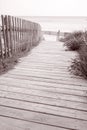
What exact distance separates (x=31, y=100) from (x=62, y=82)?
94 cm

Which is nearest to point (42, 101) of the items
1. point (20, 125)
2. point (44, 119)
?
point (44, 119)

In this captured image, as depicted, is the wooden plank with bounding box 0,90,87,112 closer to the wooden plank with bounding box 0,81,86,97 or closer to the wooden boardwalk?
the wooden boardwalk

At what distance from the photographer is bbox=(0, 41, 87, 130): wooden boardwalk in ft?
5.89

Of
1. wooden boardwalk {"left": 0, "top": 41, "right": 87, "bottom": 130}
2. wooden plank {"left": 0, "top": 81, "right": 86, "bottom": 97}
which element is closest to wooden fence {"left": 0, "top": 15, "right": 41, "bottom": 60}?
wooden boardwalk {"left": 0, "top": 41, "right": 87, "bottom": 130}

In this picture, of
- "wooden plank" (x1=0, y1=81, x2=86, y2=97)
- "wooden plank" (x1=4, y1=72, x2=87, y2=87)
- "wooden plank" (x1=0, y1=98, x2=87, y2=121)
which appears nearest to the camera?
"wooden plank" (x1=0, y1=98, x2=87, y2=121)

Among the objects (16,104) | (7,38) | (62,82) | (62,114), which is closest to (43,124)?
(62,114)

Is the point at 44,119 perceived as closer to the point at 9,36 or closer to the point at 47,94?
the point at 47,94

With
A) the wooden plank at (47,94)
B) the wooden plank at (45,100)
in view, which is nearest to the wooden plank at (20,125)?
the wooden plank at (45,100)

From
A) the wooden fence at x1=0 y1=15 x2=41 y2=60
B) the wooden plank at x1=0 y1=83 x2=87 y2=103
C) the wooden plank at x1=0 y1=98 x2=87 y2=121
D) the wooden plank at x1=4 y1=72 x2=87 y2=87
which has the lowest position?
the wooden plank at x1=0 y1=98 x2=87 y2=121

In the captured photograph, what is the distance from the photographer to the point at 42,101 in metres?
2.27

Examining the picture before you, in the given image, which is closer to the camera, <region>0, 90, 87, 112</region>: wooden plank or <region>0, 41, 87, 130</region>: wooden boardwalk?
<region>0, 41, 87, 130</region>: wooden boardwalk

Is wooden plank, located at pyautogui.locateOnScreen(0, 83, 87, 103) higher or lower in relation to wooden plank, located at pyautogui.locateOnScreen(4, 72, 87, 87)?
lower

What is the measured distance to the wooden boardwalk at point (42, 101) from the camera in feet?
5.89

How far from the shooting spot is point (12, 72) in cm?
354
